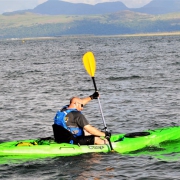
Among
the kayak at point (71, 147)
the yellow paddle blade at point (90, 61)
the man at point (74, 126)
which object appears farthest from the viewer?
the yellow paddle blade at point (90, 61)

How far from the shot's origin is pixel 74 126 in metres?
11.2

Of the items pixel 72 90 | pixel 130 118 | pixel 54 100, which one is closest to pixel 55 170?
pixel 130 118

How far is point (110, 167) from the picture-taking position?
10602 mm

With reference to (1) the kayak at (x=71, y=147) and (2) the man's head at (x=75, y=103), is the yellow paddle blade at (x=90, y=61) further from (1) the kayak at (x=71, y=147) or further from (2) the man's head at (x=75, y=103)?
(2) the man's head at (x=75, y=103)

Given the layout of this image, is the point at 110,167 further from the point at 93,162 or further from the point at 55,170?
the point at 55,170

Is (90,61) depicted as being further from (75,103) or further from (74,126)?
(74,126)

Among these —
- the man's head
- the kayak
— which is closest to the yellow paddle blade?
the kayak

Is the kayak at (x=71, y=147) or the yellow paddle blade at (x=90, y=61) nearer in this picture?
the kayak at (x=71, y=147)

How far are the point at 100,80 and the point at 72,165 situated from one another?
717 inches

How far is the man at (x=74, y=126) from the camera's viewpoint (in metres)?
11.1

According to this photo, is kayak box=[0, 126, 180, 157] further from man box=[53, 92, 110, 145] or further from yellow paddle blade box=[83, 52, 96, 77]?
yellow paddle blade box=[83, 52, 96, 77]

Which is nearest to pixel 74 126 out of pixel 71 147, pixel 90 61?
pixel 71 147

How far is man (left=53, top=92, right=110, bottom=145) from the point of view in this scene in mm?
11070

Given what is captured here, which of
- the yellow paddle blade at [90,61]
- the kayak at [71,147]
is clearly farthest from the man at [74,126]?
the yellow paddle blade at [90,61]
